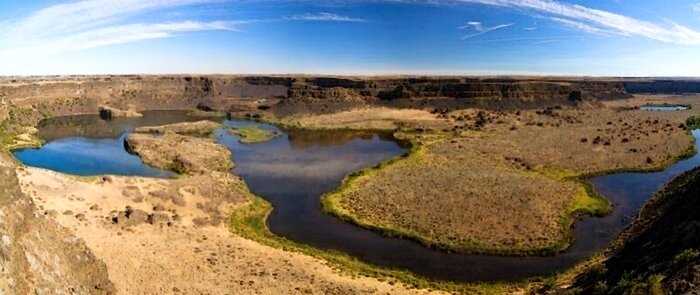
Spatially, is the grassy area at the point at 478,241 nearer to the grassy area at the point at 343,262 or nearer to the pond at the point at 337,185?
the pond at the point at 337,185

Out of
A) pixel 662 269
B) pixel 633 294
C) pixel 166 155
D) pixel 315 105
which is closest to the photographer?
pixel 633 294

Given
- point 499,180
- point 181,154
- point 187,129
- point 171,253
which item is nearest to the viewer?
point 171,253

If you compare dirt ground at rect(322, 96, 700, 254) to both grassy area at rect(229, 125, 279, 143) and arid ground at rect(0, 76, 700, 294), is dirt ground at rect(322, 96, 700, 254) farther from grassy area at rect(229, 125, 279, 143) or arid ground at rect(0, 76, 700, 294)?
grassy area at rect(229, 125, 279, 143)

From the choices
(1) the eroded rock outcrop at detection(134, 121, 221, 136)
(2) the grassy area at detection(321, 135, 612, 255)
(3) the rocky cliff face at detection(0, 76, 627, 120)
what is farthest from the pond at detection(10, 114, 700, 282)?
(3) the rocky cliff face at detection(0, 76, 627, 120)

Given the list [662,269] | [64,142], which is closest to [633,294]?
[662,269]

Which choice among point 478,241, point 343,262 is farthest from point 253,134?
point 478,241

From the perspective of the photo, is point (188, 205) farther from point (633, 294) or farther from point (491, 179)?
point (633, 294)

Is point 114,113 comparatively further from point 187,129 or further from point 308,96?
point 308,96
